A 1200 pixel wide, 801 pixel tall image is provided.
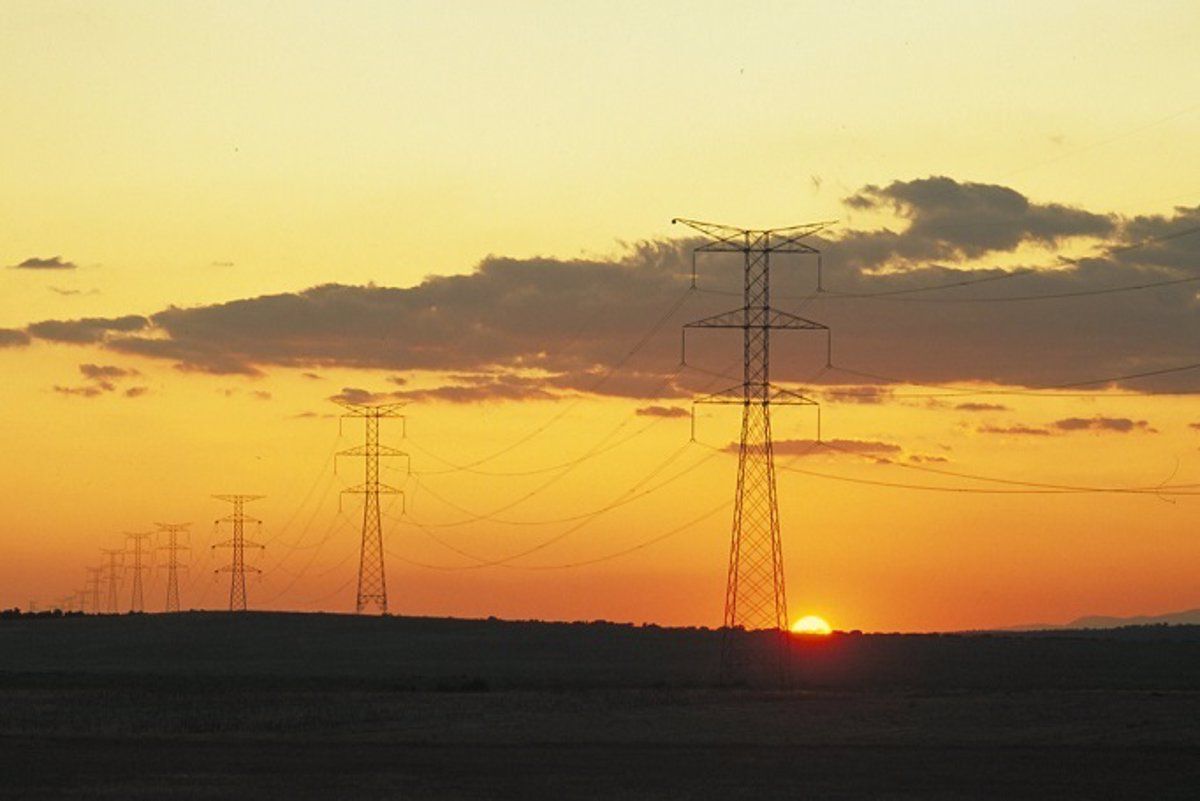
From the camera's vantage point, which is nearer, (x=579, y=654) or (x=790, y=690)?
(x=790, y=690)

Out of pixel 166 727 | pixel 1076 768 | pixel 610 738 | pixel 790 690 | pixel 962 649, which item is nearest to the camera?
pixel 1076 768

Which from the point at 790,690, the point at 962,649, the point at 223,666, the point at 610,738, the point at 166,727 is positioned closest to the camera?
the point at 610,738

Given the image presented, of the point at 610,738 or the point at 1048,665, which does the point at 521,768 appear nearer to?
the point at 610,738

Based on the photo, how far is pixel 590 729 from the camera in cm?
7269

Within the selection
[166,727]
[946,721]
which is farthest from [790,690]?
[166,727]

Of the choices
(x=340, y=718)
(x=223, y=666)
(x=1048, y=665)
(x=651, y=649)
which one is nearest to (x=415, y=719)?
(x=340, y=718)

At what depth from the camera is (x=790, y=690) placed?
94938 millimetres

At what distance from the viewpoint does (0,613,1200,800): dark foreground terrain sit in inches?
2095

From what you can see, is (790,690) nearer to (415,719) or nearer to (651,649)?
(415,719)

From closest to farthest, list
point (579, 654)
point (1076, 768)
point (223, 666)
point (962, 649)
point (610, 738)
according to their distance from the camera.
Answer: point (1076, 768) → point (610, 738) → point (223, 666) → point (579, 654) → point (962, 649)

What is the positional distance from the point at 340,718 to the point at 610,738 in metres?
13.7

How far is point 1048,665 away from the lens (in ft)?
443

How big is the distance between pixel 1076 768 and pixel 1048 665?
79365mm

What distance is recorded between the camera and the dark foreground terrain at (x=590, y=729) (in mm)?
53219
